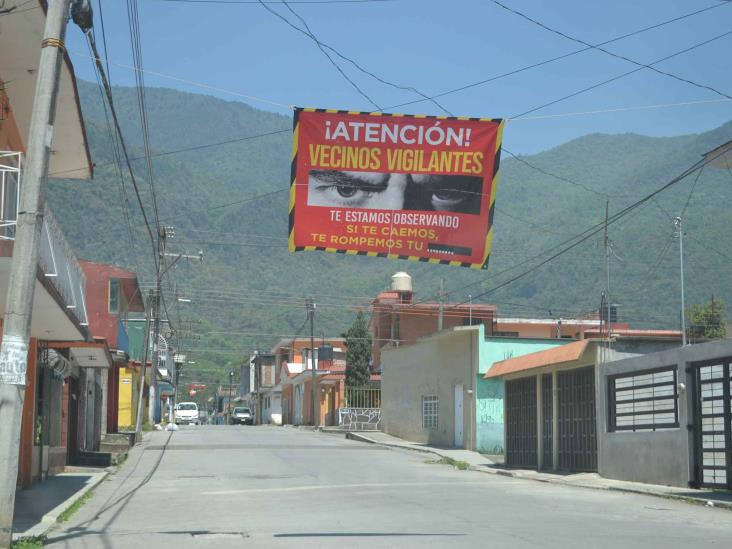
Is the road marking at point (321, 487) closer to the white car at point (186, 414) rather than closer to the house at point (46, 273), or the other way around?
the house at point (46, 273)

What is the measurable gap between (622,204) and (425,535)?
4542 inches

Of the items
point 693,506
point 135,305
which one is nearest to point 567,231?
point 135,305

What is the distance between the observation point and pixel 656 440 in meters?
20.4

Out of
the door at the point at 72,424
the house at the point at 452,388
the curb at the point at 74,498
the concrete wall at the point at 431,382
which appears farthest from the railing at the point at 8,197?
the concrete wall at the point at 431,382

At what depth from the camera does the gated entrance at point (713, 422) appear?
17875 millimetres

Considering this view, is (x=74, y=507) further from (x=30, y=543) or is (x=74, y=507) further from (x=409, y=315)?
(x=409, y=315)

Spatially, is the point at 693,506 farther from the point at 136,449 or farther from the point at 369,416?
the point at 369,416

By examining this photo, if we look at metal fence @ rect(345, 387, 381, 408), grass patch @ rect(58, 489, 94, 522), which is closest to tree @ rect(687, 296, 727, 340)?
metal fence @ rect(345, 387, 381, 408)

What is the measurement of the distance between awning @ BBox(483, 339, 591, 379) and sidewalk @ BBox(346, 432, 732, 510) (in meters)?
2.58

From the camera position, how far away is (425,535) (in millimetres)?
11844

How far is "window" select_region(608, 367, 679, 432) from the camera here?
19969mm

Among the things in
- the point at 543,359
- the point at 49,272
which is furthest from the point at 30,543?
the point at 543,359

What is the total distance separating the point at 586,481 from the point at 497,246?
271ft

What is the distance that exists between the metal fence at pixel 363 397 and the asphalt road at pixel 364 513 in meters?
29.3
